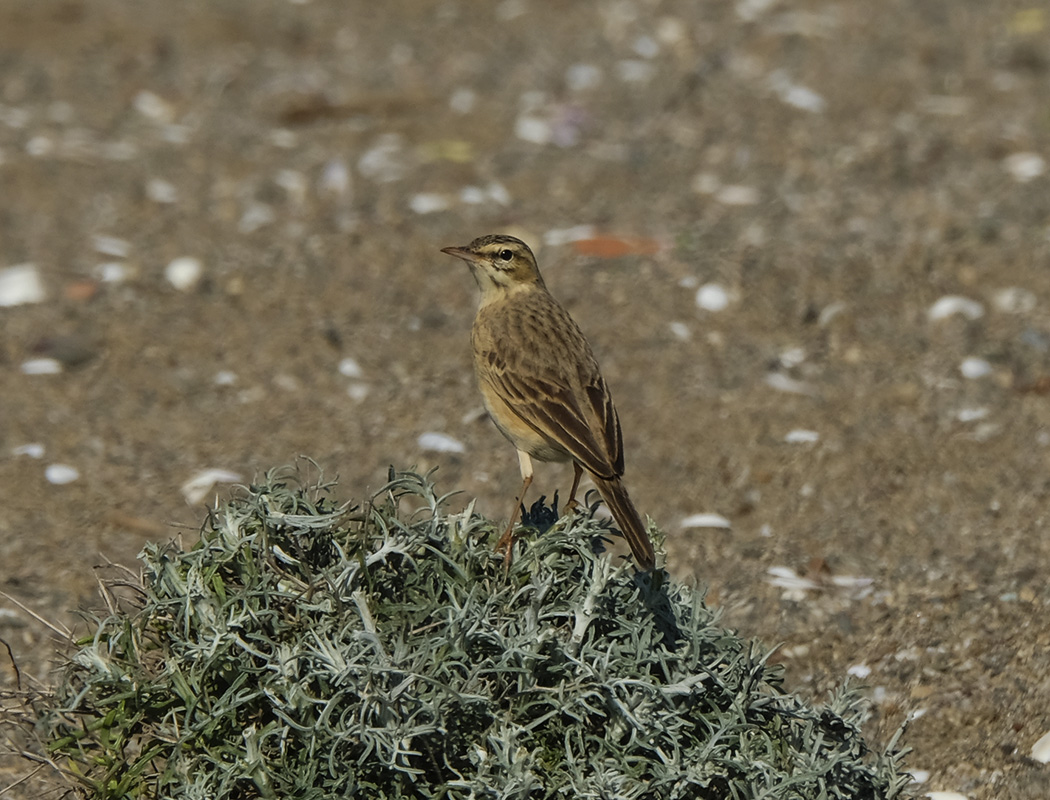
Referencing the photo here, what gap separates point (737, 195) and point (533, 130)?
6.70 ft

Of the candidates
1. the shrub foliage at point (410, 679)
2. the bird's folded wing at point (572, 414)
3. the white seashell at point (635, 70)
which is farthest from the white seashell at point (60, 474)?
the white seashell at point (635, 70)

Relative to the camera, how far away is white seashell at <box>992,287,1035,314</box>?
29.5ft

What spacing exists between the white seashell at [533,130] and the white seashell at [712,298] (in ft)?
9.96

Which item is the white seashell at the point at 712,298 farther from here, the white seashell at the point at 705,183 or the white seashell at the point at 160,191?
the white seashell at the point at 160,191

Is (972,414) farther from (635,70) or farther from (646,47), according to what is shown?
(646,47)

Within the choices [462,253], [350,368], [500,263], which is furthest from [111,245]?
[500,263]

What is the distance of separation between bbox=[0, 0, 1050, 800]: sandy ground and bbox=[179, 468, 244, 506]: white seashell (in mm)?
61

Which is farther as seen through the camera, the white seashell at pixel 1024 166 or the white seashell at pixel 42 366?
the white seashell at pixel 1024 166

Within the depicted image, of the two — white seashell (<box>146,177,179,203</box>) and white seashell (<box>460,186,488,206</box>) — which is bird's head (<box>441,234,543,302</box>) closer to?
white seashell (<box>460,186,488,206</box>)

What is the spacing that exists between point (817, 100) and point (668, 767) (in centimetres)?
922

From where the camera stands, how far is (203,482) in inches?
286

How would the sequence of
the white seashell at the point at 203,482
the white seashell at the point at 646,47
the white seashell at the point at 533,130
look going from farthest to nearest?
the white seashell at the point at 646,47 → the white seashell at the point at 533,130 → the white seashell at the point at 203,482

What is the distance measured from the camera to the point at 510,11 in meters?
14.7

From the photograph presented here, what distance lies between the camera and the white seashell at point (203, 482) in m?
7.18
